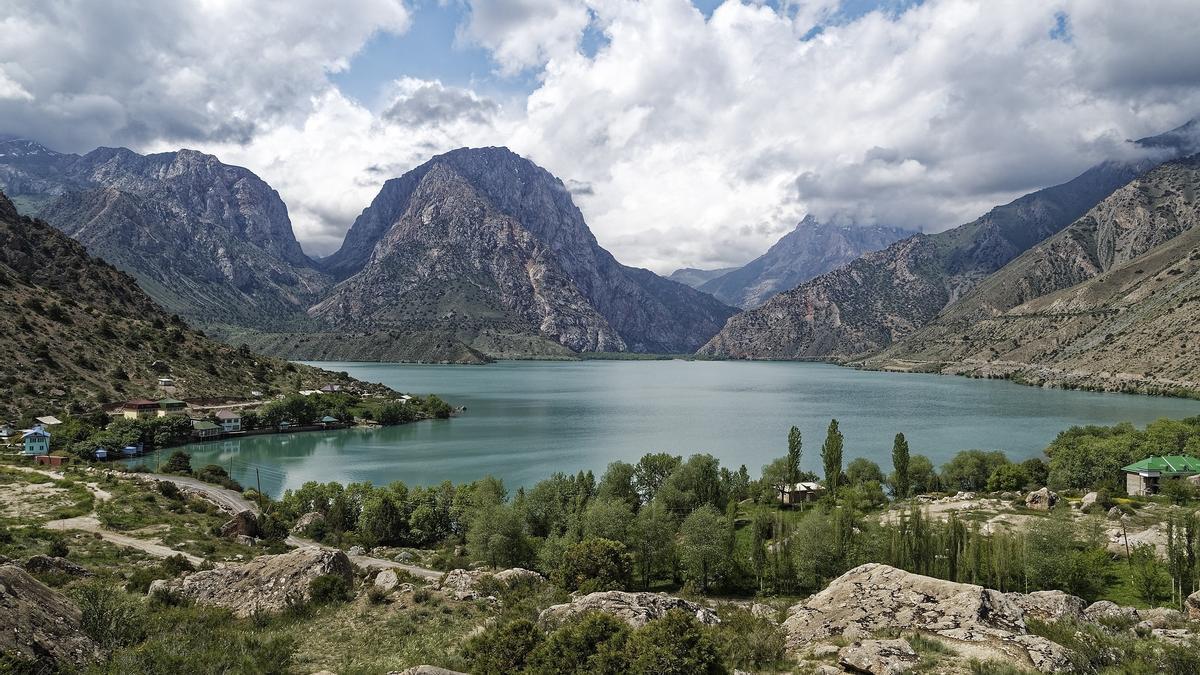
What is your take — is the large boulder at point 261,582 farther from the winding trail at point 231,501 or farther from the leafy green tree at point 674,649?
the leafy green tree at point 674,649

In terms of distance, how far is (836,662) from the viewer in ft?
45.4

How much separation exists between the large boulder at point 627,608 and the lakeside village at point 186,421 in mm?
57086

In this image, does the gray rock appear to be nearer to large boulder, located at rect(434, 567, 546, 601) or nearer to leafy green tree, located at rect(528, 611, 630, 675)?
leafy green tree, located at rect(528, 611, 630, 675)

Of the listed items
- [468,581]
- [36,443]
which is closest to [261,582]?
[468,581]

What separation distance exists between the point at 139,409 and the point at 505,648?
92193mm

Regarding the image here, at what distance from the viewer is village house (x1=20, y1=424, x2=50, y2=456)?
61.1m

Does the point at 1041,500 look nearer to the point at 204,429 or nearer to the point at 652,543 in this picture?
A: the point at 652,543

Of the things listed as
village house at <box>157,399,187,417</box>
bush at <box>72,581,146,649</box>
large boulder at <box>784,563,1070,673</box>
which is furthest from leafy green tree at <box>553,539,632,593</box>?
village house at <box>157,399,187,417</box>

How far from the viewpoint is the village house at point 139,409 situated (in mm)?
83262

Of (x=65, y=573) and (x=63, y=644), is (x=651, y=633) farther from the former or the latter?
(x=65, y=573)

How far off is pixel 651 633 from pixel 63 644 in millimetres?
10950

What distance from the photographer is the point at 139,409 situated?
280 ft

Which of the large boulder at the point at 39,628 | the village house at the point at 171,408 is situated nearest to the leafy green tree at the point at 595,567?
the large boulder at the point at 39,628

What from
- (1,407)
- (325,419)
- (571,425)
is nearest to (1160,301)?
(571,425)
